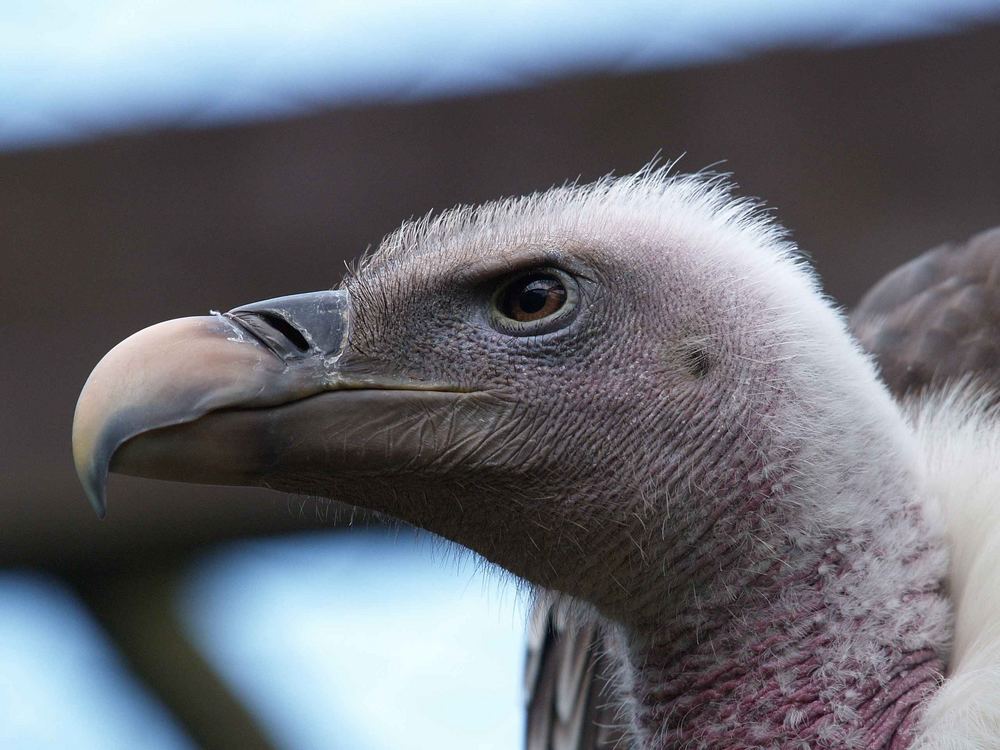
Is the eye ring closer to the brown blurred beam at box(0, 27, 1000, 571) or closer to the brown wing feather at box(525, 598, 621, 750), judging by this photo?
the brown blurred beam at box(0, 27, 1000, 571)

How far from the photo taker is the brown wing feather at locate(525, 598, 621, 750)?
2982mm

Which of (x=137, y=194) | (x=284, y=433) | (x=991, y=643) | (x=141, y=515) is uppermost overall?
(x=137, y=194)

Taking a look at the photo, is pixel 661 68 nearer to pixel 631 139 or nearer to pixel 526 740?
pixel 631 139

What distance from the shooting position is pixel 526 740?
327 cm

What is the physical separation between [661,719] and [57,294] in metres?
1.54

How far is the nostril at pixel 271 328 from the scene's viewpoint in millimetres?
1960

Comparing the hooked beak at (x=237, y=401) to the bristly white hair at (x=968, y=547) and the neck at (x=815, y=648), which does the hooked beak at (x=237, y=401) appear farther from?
the bristly white hair at (x=968, y=547)

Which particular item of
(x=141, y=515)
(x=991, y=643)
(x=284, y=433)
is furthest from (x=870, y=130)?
(x=141, y=515)

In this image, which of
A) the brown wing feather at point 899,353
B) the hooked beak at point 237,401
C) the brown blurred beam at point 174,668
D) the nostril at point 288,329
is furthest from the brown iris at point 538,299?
the brown blurred beam at point 174,668

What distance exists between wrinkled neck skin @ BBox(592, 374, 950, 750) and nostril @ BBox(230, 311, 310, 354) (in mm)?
521

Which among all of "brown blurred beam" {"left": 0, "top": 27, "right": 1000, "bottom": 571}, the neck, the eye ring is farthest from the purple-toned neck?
"brown blurred beam" {"left": 0, "top": 27, "right": 1000, "bottom": 571}

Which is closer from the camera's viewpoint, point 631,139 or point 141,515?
point 631,139

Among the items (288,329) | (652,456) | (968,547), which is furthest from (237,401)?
(968,547)

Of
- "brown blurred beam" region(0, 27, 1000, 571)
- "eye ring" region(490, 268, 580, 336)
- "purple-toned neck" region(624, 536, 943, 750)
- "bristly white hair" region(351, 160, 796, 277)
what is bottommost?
Answer: "purple-toned neck" region(624, 536, 943, 750)
